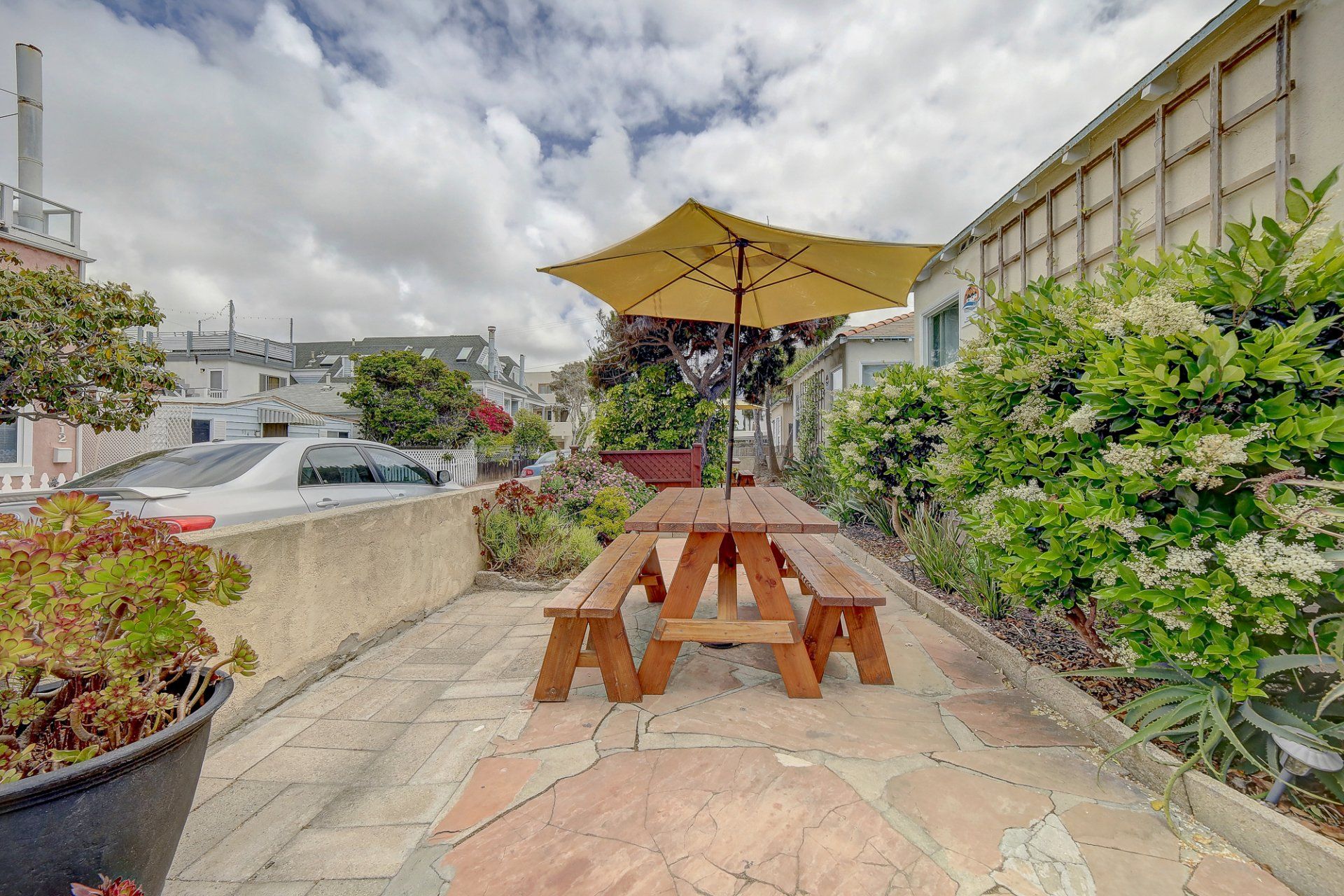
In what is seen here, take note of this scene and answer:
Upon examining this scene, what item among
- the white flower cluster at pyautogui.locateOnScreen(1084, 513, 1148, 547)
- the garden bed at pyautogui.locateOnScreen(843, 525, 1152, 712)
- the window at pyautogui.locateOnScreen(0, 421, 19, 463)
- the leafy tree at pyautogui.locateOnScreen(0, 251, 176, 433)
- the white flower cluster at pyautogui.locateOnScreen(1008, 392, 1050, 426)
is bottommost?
the garden bed at pyautogui.locateOnScreen(843, 525, 1152, 712)

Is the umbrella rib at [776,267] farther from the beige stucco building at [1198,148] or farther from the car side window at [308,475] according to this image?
the car side window at [308,475]

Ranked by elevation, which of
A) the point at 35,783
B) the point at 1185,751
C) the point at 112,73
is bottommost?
the point at 1185,751

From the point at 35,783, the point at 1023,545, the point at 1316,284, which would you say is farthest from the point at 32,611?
the point at 1316,284

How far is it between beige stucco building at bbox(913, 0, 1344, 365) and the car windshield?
16.1ft

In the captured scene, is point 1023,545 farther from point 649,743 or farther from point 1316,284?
point 649,743

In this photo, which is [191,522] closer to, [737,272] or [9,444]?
[737,272]

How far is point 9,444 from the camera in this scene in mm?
9297

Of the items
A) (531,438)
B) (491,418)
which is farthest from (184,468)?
(531,438)

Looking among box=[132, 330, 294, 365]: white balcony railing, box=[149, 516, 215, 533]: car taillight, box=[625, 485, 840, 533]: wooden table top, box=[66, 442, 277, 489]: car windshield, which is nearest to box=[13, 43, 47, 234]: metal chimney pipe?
box=[66, 442, 277, 489]: car windshield

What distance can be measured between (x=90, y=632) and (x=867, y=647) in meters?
2.83

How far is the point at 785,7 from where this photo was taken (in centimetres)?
574

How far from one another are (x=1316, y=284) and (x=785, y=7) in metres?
5.96

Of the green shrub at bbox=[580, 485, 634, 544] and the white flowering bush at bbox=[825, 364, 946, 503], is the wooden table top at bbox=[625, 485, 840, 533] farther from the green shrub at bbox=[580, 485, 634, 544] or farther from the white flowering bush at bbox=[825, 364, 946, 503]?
the green shrub at bbox=[580, 485, 634, 544]

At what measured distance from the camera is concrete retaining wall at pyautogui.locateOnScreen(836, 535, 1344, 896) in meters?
1.36
